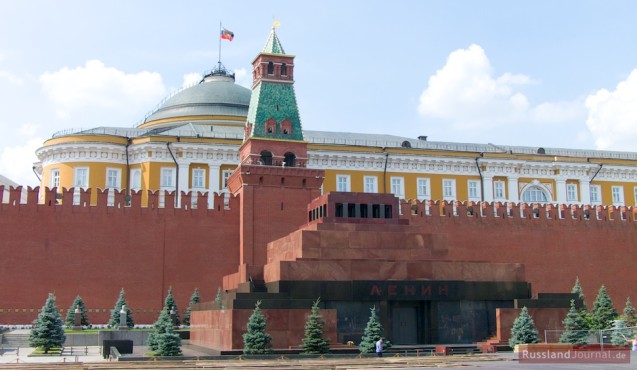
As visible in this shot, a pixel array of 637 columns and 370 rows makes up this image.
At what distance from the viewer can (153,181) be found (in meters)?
41.8

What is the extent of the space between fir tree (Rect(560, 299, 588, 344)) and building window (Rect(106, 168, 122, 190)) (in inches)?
953

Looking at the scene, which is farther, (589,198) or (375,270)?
(589,198)

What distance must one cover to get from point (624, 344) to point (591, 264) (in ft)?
49.7

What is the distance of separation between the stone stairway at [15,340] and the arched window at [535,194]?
28349 mm

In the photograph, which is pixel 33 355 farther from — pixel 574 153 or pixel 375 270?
pixel 574 153

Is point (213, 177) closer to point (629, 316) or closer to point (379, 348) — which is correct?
point (629, 316)

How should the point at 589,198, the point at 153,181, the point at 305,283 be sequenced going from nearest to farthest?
the point at 305,283 < the point at 153,181 < the point at 589,198

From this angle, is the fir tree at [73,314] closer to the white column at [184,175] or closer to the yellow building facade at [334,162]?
the yellow building facade at [334,162]

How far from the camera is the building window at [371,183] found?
4438cm

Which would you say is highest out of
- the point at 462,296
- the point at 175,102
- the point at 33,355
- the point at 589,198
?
the point at 175,102

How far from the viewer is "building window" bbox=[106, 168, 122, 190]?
4225 cm

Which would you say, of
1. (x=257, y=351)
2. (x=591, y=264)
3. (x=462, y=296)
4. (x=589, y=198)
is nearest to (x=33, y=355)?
(x=257, y=351)

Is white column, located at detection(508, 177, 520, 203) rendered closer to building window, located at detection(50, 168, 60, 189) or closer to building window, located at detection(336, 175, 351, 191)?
building window, located at detection(336, 175, 351, 191)

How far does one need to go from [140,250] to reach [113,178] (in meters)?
10.8
